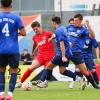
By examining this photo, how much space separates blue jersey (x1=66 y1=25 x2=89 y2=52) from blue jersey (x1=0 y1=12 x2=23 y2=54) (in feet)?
17.3

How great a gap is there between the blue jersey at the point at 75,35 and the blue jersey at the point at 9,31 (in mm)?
5280

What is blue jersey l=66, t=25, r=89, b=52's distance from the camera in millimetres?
16734

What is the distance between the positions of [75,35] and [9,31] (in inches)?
214

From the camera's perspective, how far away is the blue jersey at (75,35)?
1673 centimetres

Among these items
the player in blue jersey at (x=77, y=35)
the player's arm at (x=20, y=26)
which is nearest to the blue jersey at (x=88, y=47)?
the player in blue jersey at (x=77, y=35)

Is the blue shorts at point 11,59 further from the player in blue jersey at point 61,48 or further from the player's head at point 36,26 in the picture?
the player's head at point 36,26

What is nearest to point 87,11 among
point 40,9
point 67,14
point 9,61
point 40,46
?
point 67,14

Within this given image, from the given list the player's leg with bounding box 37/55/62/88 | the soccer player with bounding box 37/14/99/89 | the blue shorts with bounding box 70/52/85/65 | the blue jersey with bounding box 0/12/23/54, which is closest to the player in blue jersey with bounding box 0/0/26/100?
the blue jersey with bounding box 0/12/23/54

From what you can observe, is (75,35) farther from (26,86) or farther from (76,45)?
(26,86)

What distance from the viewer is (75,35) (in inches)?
659

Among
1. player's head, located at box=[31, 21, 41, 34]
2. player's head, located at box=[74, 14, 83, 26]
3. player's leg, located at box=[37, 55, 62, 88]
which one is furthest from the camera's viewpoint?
player's head, located at box=[31, 21, 41, 34]

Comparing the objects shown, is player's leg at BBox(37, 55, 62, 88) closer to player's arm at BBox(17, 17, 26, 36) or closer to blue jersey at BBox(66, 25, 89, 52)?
blue jersey at BBox(66, 25, 89, 52)

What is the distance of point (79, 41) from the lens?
55.3 ft

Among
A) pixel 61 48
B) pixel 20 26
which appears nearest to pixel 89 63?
pixel 61 48
